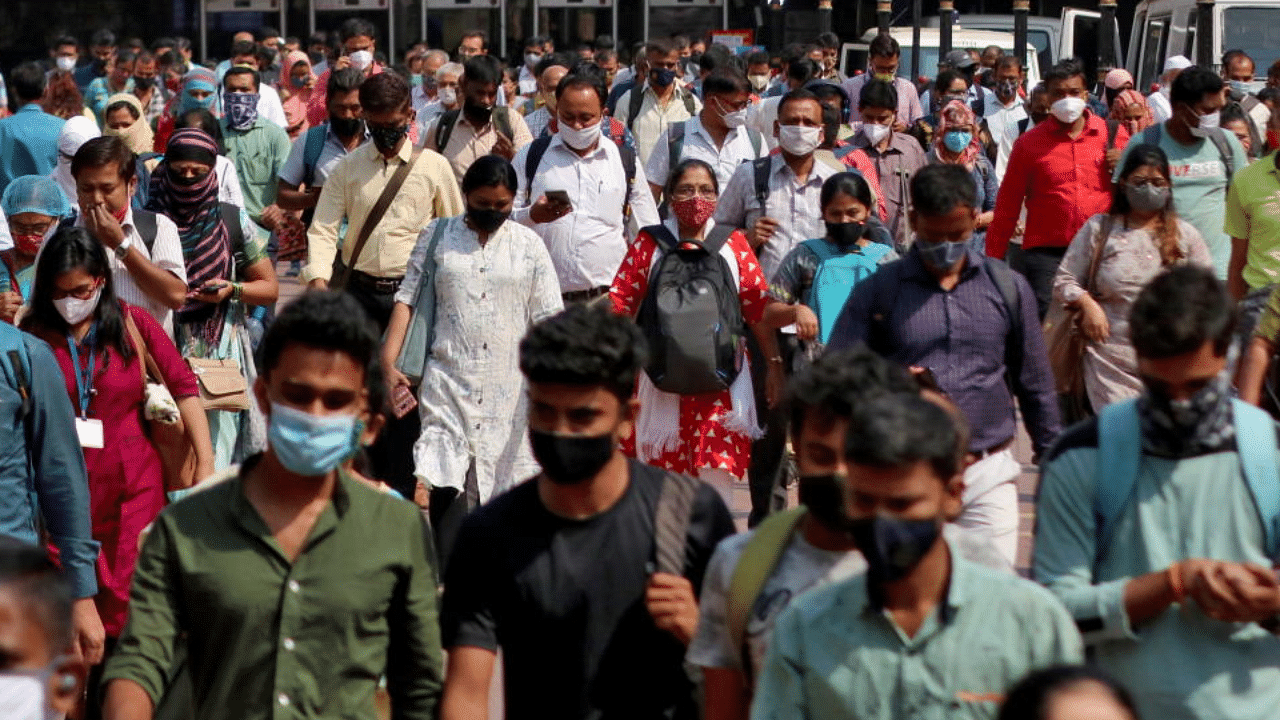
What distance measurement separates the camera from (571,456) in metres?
4.18

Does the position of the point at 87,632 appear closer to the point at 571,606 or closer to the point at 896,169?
the point at 571,606

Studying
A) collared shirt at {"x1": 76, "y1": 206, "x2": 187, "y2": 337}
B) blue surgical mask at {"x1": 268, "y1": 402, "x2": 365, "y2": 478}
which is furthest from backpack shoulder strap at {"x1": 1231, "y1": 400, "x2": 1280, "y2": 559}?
collared shirt at {"x1": 76, "y1": 206, "x2": 187, "y2": 337}

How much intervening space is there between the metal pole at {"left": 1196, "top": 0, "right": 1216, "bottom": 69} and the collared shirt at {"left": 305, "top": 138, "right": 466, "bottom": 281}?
11.5 m

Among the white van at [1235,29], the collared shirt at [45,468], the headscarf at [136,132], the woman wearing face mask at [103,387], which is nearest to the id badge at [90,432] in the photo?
the woman wearing face mask at [103,387]

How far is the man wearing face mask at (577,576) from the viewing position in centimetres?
414

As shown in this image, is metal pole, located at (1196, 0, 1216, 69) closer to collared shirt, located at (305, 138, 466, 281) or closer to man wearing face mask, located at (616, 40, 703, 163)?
man wearing face mask, located at (616, 40, 703, 163)

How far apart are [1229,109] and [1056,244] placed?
3.60 metres

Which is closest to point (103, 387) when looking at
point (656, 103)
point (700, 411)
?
point (700, 411)

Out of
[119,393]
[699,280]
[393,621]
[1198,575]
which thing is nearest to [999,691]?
[1198,575]

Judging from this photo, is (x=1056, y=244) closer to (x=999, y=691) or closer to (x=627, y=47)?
(x=999, y=691)

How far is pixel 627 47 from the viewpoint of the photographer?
118 feet

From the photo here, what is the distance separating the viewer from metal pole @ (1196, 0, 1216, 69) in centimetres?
1941

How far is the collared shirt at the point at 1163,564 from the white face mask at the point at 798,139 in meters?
5.23

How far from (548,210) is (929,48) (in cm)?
1788
